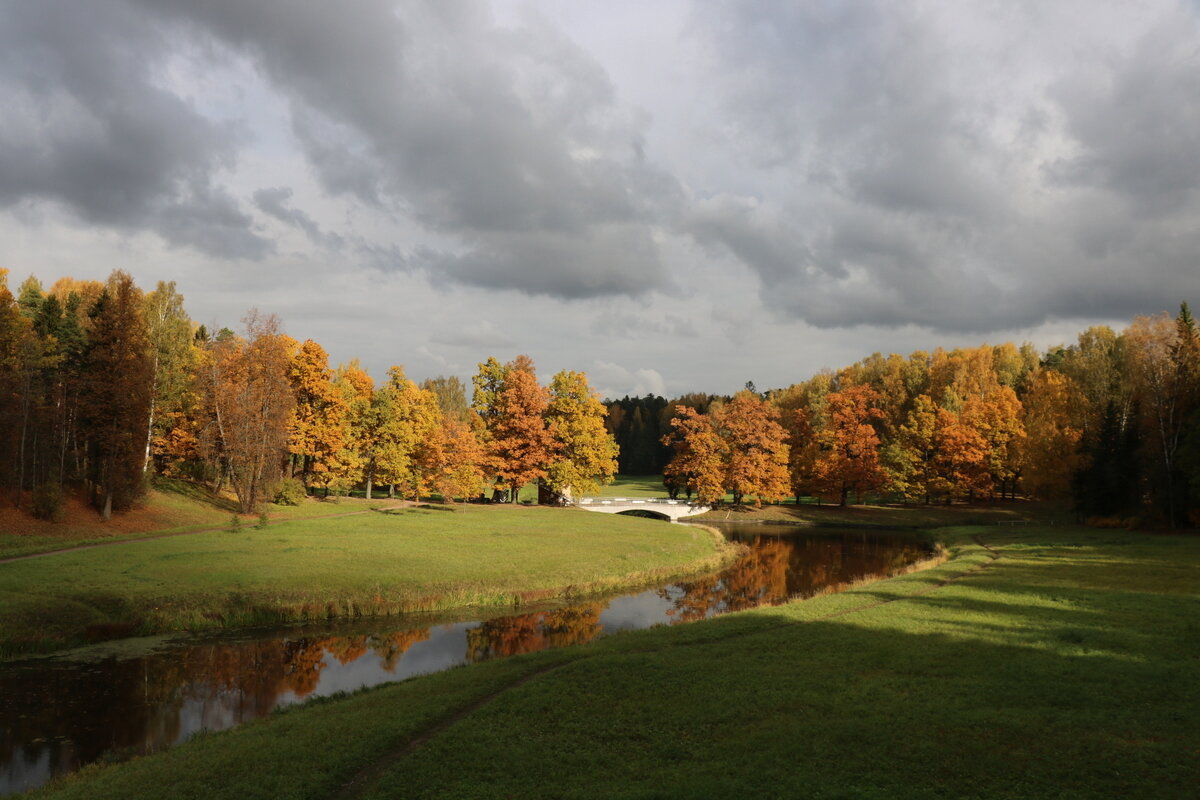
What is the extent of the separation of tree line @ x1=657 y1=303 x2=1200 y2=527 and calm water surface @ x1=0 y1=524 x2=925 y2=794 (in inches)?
1557

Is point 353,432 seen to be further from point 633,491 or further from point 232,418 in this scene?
point 633,491

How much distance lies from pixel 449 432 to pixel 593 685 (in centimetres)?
4979

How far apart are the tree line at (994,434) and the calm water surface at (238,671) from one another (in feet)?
130

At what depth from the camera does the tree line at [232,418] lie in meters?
44.4

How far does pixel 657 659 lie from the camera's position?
19172 mm

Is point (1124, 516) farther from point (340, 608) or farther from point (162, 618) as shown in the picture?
point (162, 618)

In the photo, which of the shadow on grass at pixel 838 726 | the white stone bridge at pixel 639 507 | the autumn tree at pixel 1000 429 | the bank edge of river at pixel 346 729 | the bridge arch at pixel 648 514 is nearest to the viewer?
the shadow on grass at pixel 838 726

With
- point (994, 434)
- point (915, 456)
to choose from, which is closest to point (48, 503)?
point (915, 456)

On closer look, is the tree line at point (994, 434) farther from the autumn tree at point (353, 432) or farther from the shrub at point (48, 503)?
the shrub at point (48, 503)

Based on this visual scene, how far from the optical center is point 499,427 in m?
69.9

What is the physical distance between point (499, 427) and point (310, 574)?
38.2m

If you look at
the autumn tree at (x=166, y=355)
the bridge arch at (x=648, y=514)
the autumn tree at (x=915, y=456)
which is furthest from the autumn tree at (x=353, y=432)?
the autumn tree at (x=915, y=456)

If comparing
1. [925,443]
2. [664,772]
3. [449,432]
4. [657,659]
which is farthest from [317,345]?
[925,443]

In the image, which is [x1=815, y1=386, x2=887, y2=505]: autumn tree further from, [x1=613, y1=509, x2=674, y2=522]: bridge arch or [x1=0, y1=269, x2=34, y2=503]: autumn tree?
[x1=0, y1=269, x2=34, y2=503]: autumn tree
